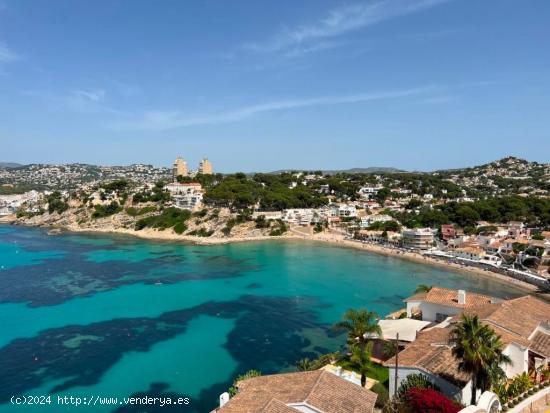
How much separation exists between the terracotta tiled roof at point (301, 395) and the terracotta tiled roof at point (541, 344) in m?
7.90

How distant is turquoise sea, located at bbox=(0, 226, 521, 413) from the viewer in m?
22.8

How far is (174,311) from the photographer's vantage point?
34.8 meters

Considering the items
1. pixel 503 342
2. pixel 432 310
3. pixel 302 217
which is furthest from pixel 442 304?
pixel 302 217

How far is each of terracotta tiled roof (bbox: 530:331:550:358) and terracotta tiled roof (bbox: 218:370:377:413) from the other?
7900 millimetres

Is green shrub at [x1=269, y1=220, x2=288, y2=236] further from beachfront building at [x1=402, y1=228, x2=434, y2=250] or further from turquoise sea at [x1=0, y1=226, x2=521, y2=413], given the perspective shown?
beachfront building at [x1=402, y1=228, x2=434, y2=250]

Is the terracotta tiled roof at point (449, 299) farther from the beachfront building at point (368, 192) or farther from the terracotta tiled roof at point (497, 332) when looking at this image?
the beachfront building at point (368, 192)

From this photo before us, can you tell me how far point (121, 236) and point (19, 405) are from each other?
6301 centimetres

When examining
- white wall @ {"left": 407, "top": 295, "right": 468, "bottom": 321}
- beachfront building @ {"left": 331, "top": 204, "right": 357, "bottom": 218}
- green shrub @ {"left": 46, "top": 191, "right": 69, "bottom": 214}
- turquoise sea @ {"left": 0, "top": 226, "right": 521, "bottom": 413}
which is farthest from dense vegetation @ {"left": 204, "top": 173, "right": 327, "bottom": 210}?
white wall @ {"left": 407, "top": 295, "right": 468, "bottom": 321}

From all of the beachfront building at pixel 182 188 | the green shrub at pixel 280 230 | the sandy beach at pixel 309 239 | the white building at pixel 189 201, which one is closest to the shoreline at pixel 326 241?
the sandy beach at pixel 309 239

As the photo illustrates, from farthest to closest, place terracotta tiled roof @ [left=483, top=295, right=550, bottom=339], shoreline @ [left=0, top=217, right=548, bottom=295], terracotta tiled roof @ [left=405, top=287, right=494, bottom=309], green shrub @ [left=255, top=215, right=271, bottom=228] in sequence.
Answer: green shrub @ [left=255, top=215, right=271, bottom=228], shoreline @ [left=0, top=217, right=548, bottom=295], terracotta tiled roof @ [left=405, top=287, right=494, bottom=309], terracotta tiled roof @ [left=483, top=295, right=550, bottom=339]

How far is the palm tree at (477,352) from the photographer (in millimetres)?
13328

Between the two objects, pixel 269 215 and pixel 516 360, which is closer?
pixel 516 360

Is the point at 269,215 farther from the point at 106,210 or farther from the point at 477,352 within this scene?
the point at 477,352

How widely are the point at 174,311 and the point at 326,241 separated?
4125 centimetres
